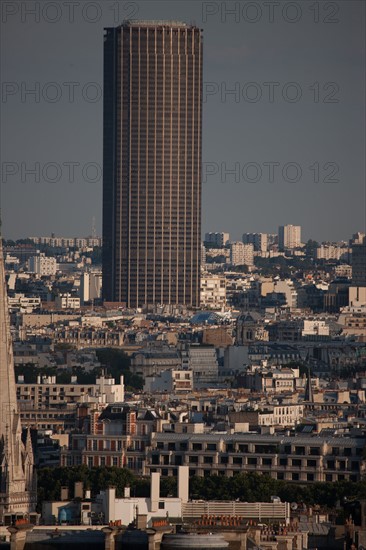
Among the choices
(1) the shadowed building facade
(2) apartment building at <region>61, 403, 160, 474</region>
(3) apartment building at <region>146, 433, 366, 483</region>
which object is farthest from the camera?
(2) apartment building at <region>61, 403, 160, 474</region>

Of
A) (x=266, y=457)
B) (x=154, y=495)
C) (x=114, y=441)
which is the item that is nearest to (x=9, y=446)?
(x=154, y=495)

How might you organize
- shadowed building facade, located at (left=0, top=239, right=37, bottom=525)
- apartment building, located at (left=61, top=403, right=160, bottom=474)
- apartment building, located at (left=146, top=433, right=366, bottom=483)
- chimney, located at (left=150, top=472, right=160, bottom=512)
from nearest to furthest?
chimney, located at (left=150, top=472, right=160, bottom=512)
shadowed building facade, located at (left=0, top=239, right=37, bottom=525)
apartment building, located at (left=146, top=433, right=366, bottom=483)
apartment building, located at (left=61, top=403, right=160, bottom=474)

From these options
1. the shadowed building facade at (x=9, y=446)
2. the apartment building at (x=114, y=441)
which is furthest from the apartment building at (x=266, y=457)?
the shadowed building facade at (x=9, y=446)

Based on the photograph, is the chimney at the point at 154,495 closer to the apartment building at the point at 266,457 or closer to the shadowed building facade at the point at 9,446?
the shadowed building facade at the point at 9,446

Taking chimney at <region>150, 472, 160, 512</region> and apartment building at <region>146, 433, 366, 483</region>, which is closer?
chimney at <region>150, 472, 160, 512</region>

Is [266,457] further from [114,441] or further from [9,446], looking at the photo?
[9,446]

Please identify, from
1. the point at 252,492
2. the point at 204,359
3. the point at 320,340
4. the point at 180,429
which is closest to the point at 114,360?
the point at 204,359

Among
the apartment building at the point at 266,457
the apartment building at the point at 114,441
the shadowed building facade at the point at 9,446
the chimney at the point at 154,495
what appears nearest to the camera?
the chimney at the point at 154,495

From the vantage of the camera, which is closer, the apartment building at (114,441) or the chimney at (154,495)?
the chimney at (154,495)

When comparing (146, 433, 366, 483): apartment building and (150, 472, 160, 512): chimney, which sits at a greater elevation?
(150, 472, 160, 512): chimney

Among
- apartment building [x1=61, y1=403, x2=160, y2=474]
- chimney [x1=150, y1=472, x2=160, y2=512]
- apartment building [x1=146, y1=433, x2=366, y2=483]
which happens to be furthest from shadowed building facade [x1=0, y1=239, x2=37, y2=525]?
apartment building [x1=61, y1=403, x2=160, y2=474]

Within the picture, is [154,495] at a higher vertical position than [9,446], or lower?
lower

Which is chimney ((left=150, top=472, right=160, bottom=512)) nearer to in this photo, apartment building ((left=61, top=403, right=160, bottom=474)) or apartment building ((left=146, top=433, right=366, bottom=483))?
apartment building ((left=146, top=433, right=366, bottom=483))

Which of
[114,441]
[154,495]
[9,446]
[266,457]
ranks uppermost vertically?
[9,446]
